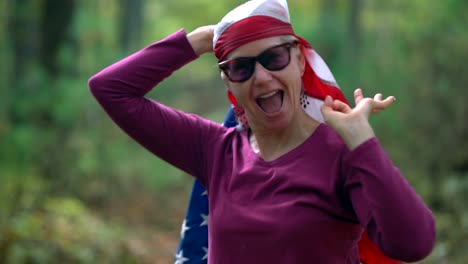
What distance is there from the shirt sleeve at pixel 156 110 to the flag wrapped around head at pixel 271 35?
0.35m

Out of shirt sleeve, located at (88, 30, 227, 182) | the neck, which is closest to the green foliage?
shirt sleeve, located at (88, 30, 227, 182)

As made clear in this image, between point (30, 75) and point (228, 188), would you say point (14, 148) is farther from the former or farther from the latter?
point (228, 188)

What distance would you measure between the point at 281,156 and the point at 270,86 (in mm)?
231

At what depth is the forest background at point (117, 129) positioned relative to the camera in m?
7.95

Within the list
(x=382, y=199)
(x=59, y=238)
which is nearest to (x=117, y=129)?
(x=59, y=238)

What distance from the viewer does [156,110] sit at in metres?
3.07

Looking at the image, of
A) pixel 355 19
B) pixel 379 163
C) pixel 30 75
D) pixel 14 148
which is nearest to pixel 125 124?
pixel 379 163

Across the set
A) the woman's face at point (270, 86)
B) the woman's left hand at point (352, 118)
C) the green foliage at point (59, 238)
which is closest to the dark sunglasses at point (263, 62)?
the woman's face at point (270, 86)

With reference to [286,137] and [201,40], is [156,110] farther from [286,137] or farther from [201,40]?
[286,137]

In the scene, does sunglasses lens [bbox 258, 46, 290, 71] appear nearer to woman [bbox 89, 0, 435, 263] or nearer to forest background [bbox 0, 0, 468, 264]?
woman [bbox 89, 0, 435, 263]

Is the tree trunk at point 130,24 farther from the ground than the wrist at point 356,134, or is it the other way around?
the wrist at point 356,134

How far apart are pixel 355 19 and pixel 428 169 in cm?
304

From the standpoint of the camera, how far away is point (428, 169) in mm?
9617

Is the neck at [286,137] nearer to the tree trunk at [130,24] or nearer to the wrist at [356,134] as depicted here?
the wrist at [356,134]
